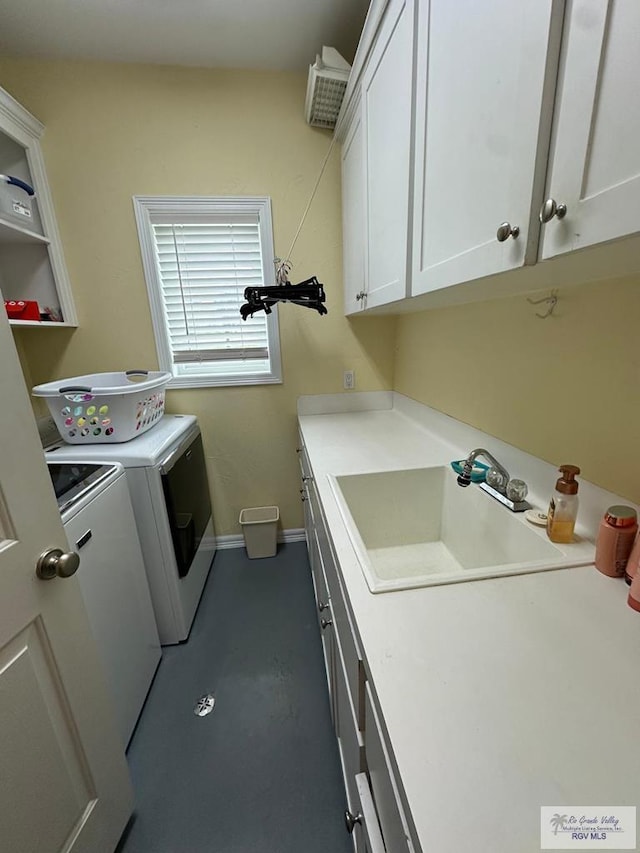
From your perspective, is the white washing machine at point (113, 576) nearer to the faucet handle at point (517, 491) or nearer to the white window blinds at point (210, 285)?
the white window blinds at point (210, 285)

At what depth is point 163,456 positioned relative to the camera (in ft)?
5.04

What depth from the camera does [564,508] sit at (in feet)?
2.72

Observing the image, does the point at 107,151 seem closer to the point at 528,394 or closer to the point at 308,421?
the point at 308,421

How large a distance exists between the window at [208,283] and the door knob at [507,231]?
5.28 ft

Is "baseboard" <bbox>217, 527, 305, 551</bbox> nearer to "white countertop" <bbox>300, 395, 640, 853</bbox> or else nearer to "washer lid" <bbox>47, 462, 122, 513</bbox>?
"washer lid" <bbox>47, 462, 122, 513</bbox>

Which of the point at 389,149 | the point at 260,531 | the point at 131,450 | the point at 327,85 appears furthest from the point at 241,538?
the point at 327,85

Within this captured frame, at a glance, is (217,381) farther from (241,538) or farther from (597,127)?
(597,127)

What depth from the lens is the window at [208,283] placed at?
1.90m

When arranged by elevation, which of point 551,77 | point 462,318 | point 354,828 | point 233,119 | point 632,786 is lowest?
point 354,828

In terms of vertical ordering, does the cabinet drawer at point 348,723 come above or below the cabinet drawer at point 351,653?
below

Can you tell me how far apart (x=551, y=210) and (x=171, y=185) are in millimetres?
1981

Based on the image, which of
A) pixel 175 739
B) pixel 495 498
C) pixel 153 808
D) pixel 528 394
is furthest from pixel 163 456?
pixel 528 394

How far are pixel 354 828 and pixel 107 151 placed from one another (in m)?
2.83

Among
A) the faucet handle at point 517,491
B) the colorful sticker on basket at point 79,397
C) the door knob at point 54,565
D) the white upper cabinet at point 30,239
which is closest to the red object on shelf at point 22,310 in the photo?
the white upper cabinet at point 30,239
